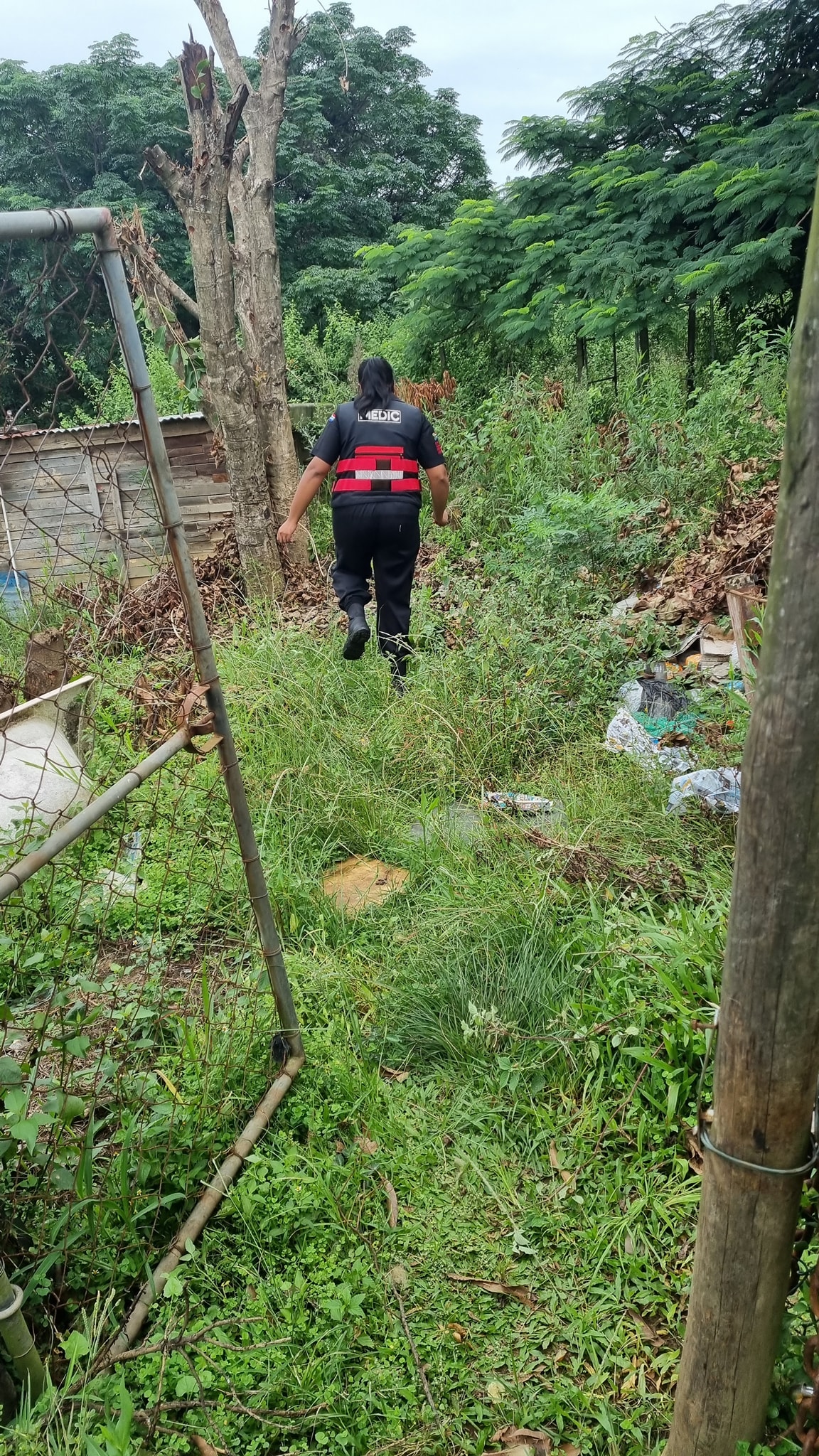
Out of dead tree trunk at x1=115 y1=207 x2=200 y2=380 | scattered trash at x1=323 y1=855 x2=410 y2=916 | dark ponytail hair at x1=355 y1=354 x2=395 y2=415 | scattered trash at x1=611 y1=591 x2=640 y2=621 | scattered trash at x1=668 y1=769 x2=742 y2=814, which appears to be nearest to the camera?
scattered trash at x1=668 y1=769 x2=742 y2=814

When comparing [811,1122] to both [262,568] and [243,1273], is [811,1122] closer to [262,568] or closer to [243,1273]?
[243,1273]

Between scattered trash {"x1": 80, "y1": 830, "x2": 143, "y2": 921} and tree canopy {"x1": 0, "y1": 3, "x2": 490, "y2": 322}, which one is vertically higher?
tree canopy {"x1": 0, "y1": 3, "x2": 490, "y2": 322}

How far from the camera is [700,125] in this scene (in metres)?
10.2

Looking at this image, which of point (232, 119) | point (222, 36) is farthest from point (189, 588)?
point (222, 36)

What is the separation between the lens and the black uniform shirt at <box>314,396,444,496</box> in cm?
508

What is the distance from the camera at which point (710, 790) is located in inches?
141

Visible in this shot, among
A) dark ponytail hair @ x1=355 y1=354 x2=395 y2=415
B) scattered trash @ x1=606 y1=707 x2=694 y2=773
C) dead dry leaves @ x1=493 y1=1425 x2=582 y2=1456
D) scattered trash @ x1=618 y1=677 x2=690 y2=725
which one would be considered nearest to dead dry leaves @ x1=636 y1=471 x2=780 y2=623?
scattered trash @ x1=618 y1=677 x2=690 y2=725

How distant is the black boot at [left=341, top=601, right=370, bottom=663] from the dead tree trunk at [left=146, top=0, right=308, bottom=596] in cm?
240

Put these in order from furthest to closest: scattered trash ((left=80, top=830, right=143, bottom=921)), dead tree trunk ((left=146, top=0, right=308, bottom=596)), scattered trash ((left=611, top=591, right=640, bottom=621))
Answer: dead tree trunk ((left=146, top=0, right=308, bottom=596)) → scattered trash ((left=611, top=591, right=640, bottom=621)) → scattered trash ((left=80, top=830, right=143, bottom=921))

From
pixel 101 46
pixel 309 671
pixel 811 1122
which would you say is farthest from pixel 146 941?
pixel 101 46

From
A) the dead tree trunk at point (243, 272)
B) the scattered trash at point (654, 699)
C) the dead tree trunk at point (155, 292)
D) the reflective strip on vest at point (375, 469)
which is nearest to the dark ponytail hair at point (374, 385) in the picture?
the reflective strip on vest at point (375, 469)

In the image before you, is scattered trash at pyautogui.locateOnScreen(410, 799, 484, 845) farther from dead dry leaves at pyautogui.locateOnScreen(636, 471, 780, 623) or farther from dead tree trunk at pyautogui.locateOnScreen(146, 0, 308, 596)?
dead tree trunk at pyautogui.locateOnScreen(146, 0, 308, 596)

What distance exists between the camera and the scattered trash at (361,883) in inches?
143

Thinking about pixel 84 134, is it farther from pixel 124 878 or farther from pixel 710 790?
pixel 710 790
